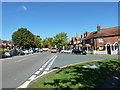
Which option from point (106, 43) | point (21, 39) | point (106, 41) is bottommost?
point (106, 43)

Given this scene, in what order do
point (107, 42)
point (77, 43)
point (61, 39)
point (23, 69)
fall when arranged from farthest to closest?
point (61, 39) → point (77, 43) → point (107, 42) → point (23, 69)

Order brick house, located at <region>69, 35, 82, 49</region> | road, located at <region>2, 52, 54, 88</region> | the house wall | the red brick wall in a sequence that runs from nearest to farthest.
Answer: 1. road, located at <region>2, 52, 54, 88</region>
2. the house wall
3. the red brick wall
4. brick house, located at <region>69, 35, 82, 49</region>

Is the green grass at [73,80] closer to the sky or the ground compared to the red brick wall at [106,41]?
closer to the ground

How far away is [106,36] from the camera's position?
101ft

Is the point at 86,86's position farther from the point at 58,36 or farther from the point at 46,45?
the point at 46,45

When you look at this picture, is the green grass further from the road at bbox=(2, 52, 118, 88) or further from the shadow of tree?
the road at bbox=(2, 52, 118, 88)

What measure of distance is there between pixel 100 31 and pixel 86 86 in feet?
113

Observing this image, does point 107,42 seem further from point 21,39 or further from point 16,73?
point 21,39

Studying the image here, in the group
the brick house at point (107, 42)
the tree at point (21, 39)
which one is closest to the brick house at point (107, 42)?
the brick house at point (107, 42)

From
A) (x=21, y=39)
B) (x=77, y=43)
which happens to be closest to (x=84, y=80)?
(x=21, y=39)

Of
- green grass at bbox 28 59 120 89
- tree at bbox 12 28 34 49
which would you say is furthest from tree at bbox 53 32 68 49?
green grass at bbox 28 59 120 89

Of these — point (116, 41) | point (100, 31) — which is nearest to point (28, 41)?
point (100, 31)

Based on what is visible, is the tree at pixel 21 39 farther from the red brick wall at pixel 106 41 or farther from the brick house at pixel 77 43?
the red brick wall at pixel 106 41

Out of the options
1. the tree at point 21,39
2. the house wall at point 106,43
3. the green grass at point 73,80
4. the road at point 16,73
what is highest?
the tree at point 21,39
